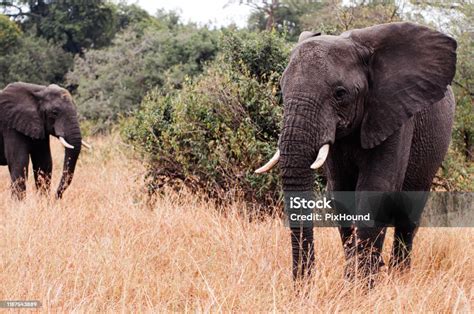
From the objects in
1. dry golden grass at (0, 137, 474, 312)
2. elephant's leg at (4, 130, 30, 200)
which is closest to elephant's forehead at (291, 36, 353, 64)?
dry golden grass at (0, 137, 474, 312)

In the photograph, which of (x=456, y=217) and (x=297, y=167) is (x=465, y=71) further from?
(x=297, y=167)

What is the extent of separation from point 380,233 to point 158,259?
1.65m

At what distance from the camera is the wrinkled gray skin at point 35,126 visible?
8.15 m

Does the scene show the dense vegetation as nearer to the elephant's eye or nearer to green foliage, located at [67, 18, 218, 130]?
green foliage, located at [67, 18, 218, 130]

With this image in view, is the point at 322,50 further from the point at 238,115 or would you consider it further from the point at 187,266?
the point at 238,115

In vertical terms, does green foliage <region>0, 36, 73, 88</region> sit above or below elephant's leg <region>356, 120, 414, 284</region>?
above

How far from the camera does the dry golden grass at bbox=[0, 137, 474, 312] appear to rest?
3717 mm

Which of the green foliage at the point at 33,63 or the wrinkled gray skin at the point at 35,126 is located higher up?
the green foliage at the point at 33,63

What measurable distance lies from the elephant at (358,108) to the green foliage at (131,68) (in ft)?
44.1

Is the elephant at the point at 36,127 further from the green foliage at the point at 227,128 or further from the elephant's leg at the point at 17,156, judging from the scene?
the green foliage at the point at 227,128

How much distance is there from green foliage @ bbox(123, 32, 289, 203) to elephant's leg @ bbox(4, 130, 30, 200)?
1648 mm

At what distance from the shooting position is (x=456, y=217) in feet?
22.0

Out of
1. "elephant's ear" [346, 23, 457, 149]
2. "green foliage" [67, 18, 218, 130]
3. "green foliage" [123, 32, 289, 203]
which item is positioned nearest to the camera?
"elephant's ear" [346, 23, 457, 149]

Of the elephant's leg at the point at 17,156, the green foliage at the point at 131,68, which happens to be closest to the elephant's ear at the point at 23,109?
the elephant's leg at the point at 17,156
